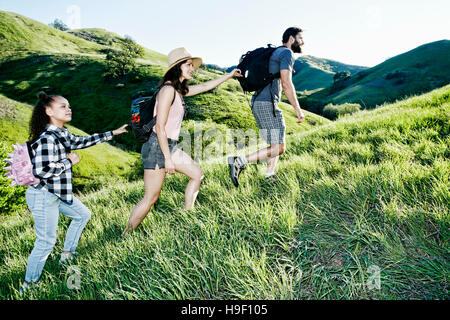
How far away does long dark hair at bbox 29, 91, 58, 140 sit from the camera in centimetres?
257

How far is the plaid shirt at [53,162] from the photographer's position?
2361 millimetres

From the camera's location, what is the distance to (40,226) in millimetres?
2512

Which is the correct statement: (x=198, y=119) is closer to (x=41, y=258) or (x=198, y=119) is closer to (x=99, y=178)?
(x=99, y=178)

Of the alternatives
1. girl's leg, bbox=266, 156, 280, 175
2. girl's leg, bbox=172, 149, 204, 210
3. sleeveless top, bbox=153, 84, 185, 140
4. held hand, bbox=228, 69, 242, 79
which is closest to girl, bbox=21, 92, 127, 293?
sleeveless top, bbox=153, 84, 185, 140

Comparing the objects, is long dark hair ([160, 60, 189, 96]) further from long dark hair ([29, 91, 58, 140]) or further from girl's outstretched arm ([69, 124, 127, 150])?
long dark hair ([29, 91, 58, 140])

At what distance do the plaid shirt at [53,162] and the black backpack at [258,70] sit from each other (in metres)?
2.90

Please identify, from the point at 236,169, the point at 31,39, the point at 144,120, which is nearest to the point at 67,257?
the point at 144,120

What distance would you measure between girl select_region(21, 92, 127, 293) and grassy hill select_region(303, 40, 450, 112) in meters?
79.1

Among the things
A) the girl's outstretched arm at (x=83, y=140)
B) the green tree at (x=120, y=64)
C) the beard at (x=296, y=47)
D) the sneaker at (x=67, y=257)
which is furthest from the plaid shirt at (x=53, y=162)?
the green tree at (x=120, y=64)

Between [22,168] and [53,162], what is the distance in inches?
10.9

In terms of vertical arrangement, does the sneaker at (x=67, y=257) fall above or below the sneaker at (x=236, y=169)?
below

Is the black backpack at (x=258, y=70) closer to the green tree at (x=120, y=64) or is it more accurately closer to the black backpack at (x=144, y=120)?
the black backpack at (x=144, y=120)

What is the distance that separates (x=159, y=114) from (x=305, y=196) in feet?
7.32

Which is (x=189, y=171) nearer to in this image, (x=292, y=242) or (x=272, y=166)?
(x=272, y=166)
